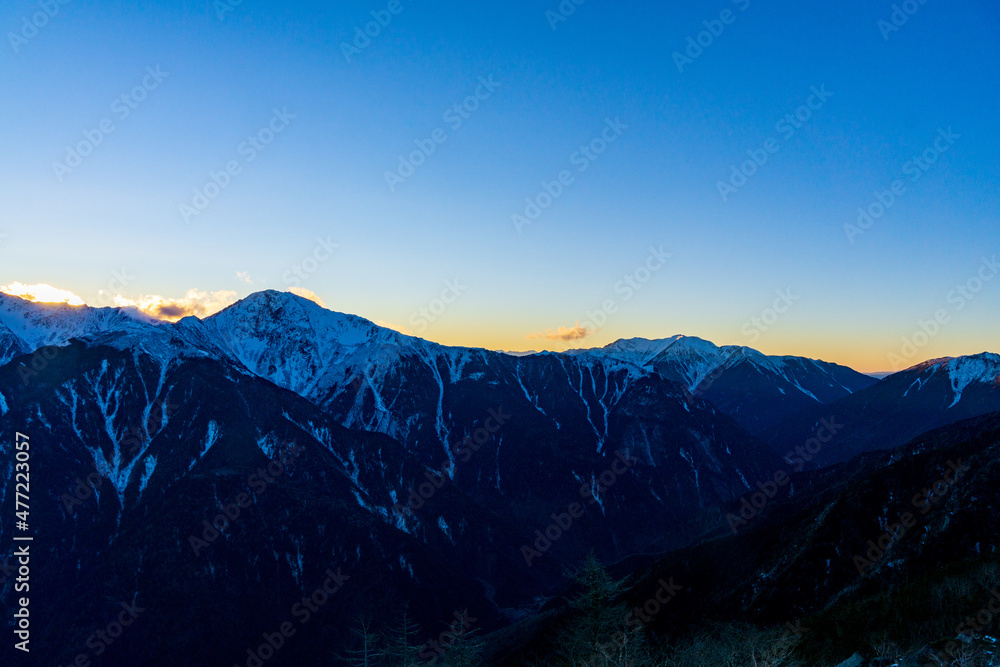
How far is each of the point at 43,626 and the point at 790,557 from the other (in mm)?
232268

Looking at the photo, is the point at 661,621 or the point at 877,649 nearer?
the point at 877,649

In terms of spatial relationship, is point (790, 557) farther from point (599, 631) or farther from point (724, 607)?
point (599, 631)

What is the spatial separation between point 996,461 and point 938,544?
802 inches

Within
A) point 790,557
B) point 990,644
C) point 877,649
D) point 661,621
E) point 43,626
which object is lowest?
point 43,626

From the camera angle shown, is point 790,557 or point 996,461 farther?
point 790,557

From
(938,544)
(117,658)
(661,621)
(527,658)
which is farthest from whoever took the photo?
(117,658)

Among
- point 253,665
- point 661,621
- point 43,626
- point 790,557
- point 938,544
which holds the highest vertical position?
point 938,544

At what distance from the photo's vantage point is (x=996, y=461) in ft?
306

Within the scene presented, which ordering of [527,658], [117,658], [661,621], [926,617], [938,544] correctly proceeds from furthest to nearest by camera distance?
[117,658] < [527,658] < [661,621] < [938,544] < [926,617]

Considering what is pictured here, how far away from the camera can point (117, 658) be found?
18712 cm

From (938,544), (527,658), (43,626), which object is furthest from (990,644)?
(43,626)

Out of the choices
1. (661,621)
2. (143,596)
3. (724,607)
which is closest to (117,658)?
(143,596)

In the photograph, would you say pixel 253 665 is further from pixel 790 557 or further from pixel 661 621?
pixel 790 557

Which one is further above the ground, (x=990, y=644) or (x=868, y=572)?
(x=990, y=644)
